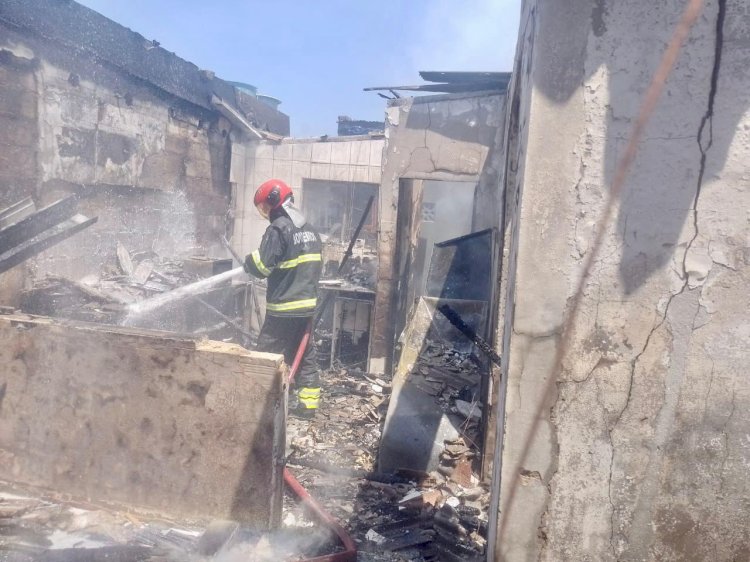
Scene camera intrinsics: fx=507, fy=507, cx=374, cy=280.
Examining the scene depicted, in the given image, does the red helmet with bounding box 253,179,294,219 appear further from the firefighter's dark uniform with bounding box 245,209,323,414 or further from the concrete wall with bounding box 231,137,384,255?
the concrete wall with bounding box 231,137,384,255

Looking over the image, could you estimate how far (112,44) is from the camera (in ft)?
24.9

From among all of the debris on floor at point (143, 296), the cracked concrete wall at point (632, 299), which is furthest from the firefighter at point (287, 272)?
the cracked concrete wall at point (632, 299)

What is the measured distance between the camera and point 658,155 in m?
1.99

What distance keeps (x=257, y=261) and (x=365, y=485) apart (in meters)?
2.17

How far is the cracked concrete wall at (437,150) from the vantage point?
21.7 ft

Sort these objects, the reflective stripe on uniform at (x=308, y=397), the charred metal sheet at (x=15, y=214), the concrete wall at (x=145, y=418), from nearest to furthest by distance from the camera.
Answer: the concrete wall at (x=145, y=418), the charred metal sheet at (x=15, y=214), the reflective stripe on uniform at (x=308, y=397)

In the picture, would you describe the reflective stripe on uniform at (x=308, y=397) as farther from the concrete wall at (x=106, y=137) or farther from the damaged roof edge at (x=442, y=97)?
the damaged roof edge at (x=442, y=97)

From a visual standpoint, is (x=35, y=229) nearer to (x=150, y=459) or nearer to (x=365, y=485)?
(x=150, y=459)

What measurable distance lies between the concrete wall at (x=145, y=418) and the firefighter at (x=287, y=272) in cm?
188

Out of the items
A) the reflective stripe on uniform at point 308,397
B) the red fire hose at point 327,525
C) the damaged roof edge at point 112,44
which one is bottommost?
the red fire hose at point 327,525

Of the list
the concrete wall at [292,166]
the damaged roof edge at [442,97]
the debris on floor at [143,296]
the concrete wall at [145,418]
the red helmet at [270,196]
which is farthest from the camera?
the concrete wall at [292,166]

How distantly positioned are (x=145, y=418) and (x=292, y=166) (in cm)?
926

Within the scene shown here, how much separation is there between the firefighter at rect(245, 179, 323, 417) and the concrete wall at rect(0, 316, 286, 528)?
74.0 inches

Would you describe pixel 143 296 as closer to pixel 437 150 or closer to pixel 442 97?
pixel 437 150
